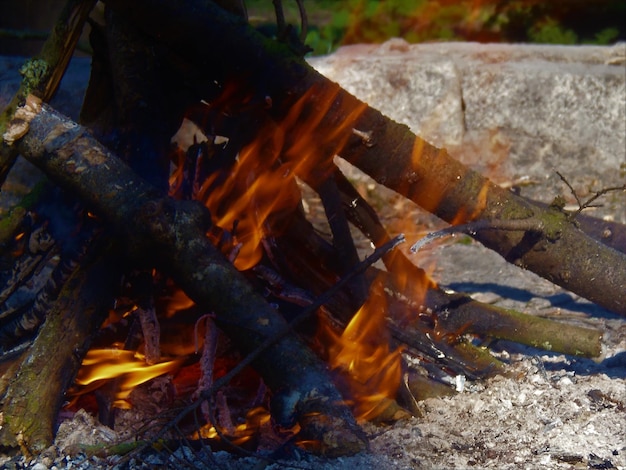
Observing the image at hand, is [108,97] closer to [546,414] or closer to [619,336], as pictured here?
[546,414]

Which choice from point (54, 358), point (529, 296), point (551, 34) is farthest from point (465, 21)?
point (54, 358)

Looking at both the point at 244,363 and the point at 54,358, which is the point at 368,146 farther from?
the point at 54,358

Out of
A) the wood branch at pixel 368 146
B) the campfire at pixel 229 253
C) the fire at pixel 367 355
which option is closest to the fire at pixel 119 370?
the campfire at pixel 229 253

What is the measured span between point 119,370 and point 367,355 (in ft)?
2.86

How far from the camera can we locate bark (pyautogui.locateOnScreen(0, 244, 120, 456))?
88.7 inches

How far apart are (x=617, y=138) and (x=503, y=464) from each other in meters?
2.97

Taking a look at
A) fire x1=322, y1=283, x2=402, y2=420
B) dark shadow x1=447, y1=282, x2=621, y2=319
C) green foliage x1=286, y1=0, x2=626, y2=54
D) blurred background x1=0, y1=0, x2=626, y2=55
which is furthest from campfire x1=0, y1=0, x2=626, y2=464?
green foliage x1=286, y1=0, x2=626, y2=54

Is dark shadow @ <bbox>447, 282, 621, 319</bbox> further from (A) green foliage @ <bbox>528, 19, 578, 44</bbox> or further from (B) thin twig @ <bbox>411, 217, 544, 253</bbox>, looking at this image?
(A) green foliage @ <bbox>528, 19, 578, 44</bbox>

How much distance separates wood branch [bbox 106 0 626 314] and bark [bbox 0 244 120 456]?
78cm

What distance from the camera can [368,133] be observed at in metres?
2.59

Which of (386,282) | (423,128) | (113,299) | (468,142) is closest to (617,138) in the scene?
(468,142)

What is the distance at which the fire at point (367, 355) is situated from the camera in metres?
2.58

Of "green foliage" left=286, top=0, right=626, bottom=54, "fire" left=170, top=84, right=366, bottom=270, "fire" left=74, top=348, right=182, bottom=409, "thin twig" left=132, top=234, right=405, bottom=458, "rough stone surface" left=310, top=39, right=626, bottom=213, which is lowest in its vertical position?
"fire" left=74, top=348, right=182, bottom=409

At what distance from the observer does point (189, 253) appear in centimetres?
231
